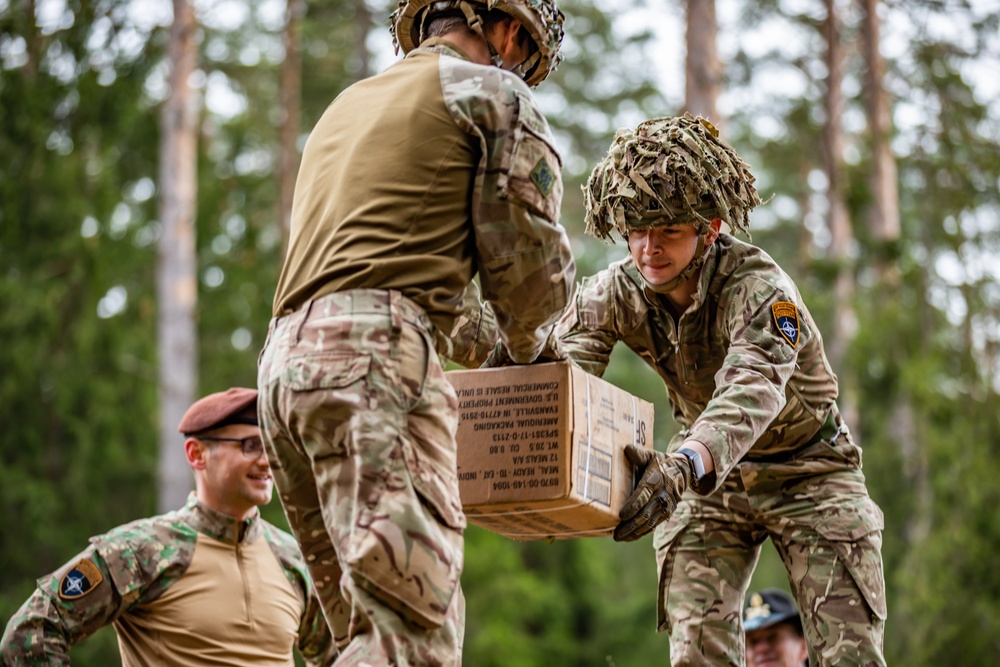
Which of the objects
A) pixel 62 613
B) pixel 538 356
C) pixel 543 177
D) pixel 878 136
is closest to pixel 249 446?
pixel 62 613

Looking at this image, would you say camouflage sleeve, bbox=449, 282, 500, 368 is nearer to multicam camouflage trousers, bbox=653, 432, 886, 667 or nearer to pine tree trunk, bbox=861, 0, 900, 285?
multicam camouflage trousers, bbox=653, 432, 886, 667

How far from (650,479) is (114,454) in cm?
1570

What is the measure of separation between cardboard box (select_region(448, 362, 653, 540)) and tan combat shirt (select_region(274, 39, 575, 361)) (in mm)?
667

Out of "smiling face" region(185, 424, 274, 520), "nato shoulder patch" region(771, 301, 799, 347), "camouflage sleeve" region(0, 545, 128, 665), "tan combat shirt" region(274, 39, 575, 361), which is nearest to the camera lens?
"tan combat shirt" region(274, 39, 575, 361)

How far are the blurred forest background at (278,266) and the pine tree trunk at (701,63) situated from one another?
0.03m

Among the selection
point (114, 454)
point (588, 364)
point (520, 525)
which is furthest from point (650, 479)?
point (114, 454)

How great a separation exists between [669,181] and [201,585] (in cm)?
281

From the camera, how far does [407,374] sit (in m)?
3.87

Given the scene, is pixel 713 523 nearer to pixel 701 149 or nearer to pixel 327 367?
pixel 701 149

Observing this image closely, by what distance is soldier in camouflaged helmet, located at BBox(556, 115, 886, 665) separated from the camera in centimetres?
520

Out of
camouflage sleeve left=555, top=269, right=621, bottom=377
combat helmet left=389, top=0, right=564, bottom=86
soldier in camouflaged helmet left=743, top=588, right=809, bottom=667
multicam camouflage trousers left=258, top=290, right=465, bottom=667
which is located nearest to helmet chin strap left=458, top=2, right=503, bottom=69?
combat helmet left=389, top=0, right=564, bottom=86

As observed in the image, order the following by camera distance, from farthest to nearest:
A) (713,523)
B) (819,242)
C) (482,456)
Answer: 1. (819,242)
2. (713,523)
3. (482,456)

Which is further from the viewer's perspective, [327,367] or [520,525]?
[520,525]

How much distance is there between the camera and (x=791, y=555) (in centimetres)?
558
